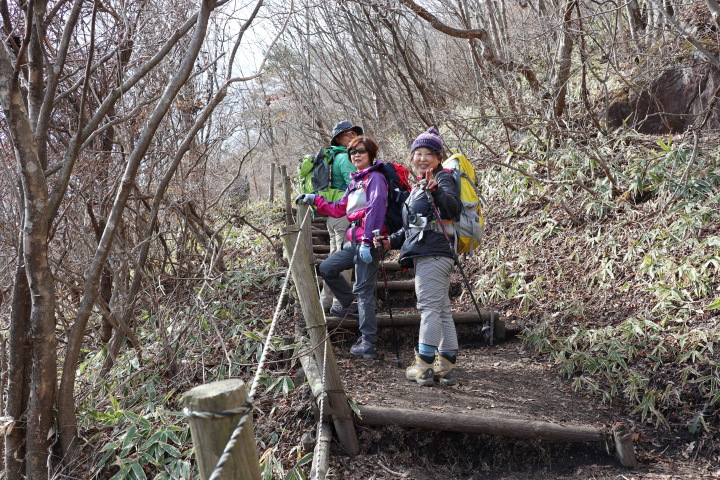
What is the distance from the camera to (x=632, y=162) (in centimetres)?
581

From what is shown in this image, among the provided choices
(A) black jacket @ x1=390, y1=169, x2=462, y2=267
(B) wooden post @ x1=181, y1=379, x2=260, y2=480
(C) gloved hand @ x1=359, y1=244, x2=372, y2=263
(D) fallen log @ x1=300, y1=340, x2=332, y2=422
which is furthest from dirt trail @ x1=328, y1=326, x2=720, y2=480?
(B) wooden post @ x1=181, y1=379, x2=260, y2=480

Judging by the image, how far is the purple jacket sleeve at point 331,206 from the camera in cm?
496

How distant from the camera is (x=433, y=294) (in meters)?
3.94

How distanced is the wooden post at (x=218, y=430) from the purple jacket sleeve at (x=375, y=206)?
3.07 meters

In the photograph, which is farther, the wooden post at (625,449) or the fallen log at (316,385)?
the wooden post at (625,449)

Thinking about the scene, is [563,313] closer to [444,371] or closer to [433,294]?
[444,371]

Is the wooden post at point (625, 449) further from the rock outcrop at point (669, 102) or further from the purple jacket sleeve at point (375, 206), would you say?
the rock outcrop at point (669, 102)

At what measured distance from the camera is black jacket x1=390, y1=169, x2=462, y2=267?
153 inches

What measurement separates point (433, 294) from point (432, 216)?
625 mm

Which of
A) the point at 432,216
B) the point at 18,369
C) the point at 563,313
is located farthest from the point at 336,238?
the point at 18,369

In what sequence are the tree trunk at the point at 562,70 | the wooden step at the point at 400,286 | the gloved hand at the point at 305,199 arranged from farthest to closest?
the tree trunk at the point at 562,70
the wooden step at the point at 400,286
the gloved hand at the point at 305,199

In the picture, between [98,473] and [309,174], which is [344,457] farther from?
[309,174]

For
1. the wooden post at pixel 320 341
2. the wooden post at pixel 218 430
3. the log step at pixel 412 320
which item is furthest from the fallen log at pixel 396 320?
the wooden post at pixel 218 430

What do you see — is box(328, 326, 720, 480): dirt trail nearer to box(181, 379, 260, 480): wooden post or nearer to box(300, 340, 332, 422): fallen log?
box(300, 340, 332, 422): fallen log
